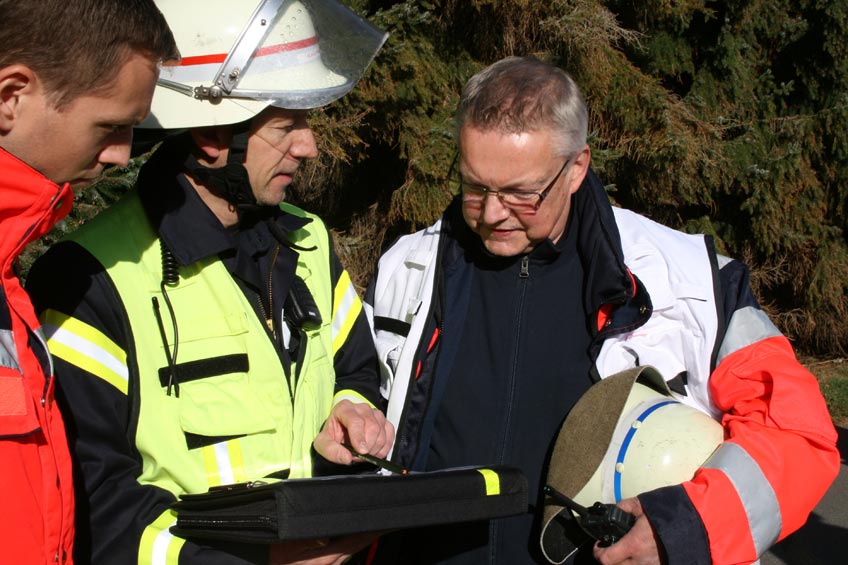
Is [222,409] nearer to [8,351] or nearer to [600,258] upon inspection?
[8,351]

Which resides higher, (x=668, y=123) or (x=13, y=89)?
(x=13, y=89)

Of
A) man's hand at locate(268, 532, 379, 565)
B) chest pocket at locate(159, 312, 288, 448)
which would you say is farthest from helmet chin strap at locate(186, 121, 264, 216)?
man's hand at locate(268, 532, 379, 565)

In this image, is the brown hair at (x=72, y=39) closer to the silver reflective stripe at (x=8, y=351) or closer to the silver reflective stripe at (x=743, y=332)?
the silver reflective stripe at (x=8, y=351)

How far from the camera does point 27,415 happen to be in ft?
4.63

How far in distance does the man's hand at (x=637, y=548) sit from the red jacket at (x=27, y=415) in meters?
1.20

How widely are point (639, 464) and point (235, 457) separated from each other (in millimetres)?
1000

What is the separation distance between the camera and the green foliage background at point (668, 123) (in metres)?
5.65

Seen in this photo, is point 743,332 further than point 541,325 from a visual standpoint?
No

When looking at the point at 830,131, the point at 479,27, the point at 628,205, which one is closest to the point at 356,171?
the point at 479,27

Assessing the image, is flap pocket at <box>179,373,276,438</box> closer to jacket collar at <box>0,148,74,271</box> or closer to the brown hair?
jacket collar at <box>0,148,74,271</box>

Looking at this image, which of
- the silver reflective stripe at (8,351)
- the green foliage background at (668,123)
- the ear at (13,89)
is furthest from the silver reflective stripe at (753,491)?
the green foliage background at (668,123)

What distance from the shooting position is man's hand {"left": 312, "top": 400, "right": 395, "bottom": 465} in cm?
207

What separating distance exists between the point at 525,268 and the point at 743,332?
642mm

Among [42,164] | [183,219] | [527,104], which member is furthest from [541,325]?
[42,164]
